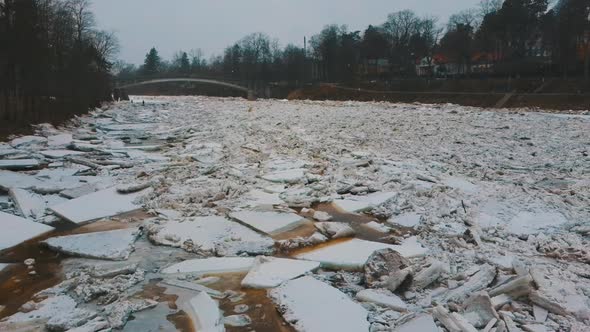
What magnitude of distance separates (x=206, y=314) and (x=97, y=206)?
13.9ft

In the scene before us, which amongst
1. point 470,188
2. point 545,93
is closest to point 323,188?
point 470,188

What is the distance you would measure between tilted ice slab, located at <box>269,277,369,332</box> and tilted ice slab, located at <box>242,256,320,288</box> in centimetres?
14

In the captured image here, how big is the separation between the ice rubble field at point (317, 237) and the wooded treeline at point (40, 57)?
8.21 meters

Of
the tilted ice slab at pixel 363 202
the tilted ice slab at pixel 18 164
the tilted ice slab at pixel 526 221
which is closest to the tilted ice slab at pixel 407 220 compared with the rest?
the tilted ice slab at pixel 363 202

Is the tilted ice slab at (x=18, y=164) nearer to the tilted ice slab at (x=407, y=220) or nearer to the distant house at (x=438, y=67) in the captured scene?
the tilted ice slab at (x=407, y=220)

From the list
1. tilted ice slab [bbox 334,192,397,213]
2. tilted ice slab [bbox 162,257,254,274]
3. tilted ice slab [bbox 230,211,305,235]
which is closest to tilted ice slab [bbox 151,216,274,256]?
tilted ice slab [bbox 230,211,305,235]

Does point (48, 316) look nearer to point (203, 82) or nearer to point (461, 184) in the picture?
point (461, 184)

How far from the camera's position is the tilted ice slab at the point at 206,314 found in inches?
131

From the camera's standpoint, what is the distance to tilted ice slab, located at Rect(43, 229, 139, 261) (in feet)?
15.9

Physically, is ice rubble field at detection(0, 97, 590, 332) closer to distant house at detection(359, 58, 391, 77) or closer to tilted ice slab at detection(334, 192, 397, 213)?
tilted ice slab at detection(334, 192, 397, 213)

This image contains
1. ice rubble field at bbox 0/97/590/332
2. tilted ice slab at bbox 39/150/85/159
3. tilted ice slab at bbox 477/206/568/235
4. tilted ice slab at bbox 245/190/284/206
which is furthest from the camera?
tilted ice slab at bbox 39/150/85/159

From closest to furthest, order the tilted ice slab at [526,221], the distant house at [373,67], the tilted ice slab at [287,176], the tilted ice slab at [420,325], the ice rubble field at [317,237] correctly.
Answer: the tilted ice slab at [420,325] < the ice rubble field at [317,237] < the tilted ice slab at [526,221] < the tilted ice slab at [287,176] < the distant house at [373,67]

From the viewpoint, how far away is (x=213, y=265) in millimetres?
4543

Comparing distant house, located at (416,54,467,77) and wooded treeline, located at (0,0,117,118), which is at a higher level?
distant house, located at (416,54,467,77)
